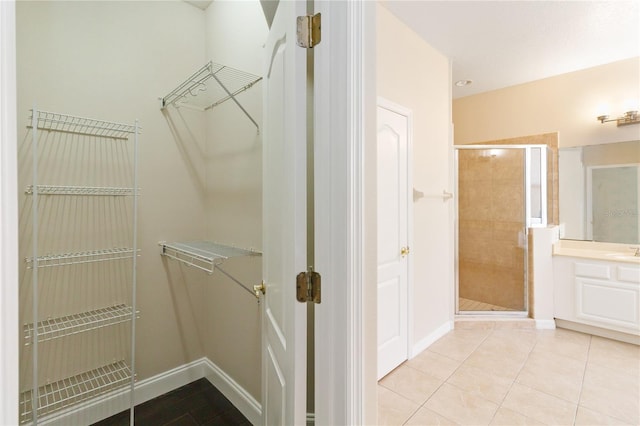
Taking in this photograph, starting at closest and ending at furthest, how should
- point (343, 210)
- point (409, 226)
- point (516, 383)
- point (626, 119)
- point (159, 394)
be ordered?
point (343, 210)
point (159, 394)
point (516, 383)
point (409, 226)
point (626, 119)

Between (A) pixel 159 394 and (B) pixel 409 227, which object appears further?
(B) pixel 409 227

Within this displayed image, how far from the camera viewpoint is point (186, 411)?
1971mm

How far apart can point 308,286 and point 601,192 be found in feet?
12.6

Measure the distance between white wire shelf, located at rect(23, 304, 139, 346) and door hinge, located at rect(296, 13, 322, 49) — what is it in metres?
1.73

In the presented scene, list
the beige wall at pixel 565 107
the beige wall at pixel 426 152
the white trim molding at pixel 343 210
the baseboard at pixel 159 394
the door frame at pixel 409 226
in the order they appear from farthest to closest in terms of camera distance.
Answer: the beige wall at pixel 565 107
the door frame at pixel 409 226
the beige wall at pixel 426 152
the baseboard at pixel 159 394
the white trim molding at pixel 343 210

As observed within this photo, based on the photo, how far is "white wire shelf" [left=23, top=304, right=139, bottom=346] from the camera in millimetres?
1598

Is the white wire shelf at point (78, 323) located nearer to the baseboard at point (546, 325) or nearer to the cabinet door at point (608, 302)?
the baseboard at point (546, 325)

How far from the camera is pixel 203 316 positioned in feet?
7.62

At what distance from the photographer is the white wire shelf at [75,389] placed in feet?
5.34

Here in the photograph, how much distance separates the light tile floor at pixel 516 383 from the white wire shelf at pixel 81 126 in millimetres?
2383

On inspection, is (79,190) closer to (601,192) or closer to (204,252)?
(204,252)

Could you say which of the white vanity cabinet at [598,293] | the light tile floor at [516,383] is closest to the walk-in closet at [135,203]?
the light tile floor at [516,383]

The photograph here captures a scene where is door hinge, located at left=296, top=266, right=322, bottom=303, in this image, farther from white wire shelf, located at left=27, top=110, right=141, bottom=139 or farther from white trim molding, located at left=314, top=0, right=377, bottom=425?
white wire shelf, located at left=27, top=110, right=141, bottom=139

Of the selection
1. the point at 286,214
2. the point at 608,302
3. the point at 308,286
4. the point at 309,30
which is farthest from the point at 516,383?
the point at 309,30
